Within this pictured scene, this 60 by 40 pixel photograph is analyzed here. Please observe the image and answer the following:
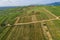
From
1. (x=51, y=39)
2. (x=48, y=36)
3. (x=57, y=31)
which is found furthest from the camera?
(x=57, y=31)

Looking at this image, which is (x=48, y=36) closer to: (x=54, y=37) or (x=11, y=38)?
→ (x=54, y=37)

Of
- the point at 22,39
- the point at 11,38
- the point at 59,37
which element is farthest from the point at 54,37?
the point at 11,38

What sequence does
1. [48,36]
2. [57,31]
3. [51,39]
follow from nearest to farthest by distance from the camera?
[51,39] < [48,36] < [57,31]

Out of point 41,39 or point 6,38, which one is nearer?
point 41,39

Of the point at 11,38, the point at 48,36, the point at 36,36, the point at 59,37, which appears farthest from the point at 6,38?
the point at 59,37

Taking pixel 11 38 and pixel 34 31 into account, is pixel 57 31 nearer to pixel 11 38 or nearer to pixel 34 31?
pixel 34 31

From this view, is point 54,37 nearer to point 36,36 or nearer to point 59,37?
point 59,37

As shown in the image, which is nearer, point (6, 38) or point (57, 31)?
point (6, 38)

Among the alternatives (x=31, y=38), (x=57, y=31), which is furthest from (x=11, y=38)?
(x=57, y=31)
